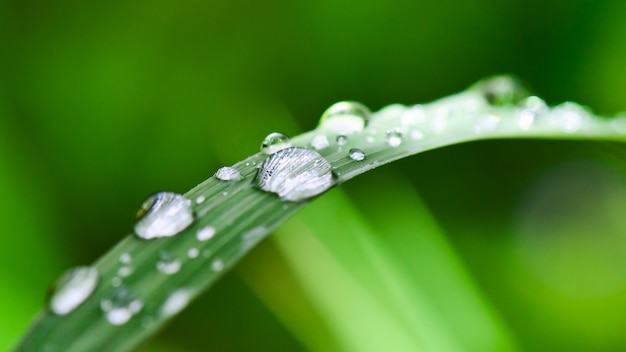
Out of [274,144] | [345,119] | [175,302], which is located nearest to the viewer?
[175,302]

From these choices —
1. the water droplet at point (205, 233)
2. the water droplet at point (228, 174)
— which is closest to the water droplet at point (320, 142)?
the water droplet at point (228, 174)

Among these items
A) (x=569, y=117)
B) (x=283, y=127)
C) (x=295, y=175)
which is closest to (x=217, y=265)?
(x=295, y=175)

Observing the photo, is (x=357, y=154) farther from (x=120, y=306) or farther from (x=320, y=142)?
(x=120, y=306)

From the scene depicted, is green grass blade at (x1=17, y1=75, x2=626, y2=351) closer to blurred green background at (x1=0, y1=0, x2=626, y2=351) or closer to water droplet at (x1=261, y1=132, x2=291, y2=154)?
water droplet at (x1=261, y1=132, x2=291, y2=154)

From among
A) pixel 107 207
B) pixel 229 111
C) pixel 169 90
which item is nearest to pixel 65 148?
pixel 107 207

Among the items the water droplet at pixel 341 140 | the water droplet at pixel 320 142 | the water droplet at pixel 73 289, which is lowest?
the water droplet at pixel 341 140

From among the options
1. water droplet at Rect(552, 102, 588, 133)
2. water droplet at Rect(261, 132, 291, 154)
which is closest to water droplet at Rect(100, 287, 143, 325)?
water droplet at Rect(261, 132, 291, 154)

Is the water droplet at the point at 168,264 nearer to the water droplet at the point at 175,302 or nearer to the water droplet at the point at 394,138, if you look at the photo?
the water droplet at the point at 175,302
